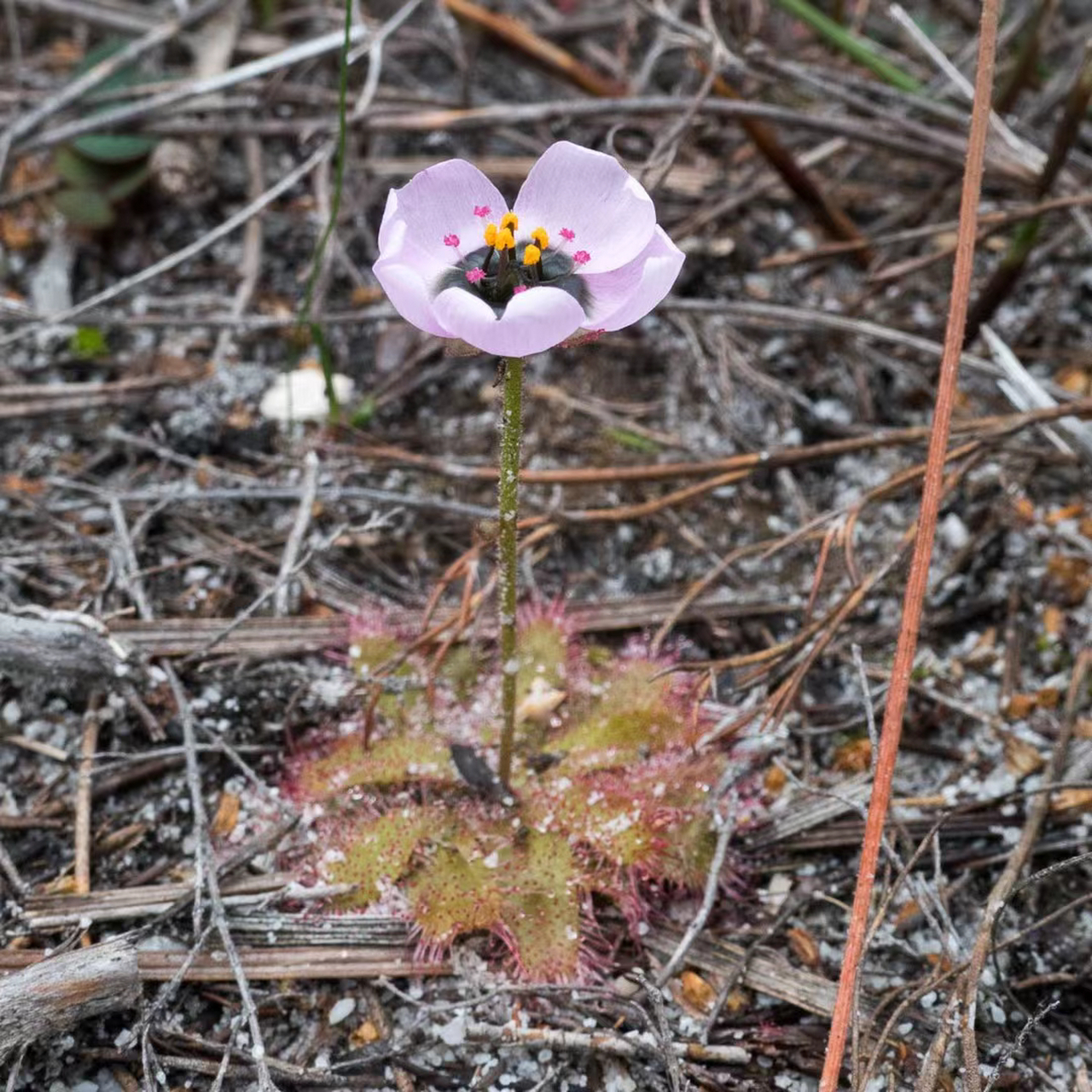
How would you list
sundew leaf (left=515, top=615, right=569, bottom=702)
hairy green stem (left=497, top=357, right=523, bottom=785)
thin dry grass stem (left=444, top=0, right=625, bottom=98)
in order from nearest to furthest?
hairy green stem (left=497, top=357, right=523, bottom=785), sundew leaf (left=515, top=615, right=569, bottom=702), thin dry grass stem (left=444, top=0, right=625, bottom=98)

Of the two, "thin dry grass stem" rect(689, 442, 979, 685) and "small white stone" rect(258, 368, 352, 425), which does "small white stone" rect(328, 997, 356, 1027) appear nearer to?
"thin dry grass stem" rect(689, 442, 979, 685)

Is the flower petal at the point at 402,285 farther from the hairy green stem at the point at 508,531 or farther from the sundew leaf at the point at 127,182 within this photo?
the sundew leaf at the point at 127,182

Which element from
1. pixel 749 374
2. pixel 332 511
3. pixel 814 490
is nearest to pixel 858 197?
pixel 749 374

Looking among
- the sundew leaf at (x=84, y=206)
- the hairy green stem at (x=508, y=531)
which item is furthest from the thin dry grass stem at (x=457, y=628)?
the sundew leaf at (x=84, y=206)

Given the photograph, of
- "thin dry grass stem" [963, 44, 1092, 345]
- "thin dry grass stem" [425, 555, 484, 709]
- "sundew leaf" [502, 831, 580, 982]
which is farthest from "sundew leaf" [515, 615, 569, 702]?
"thin dry grass stem" [963, 44, 1092, 345]

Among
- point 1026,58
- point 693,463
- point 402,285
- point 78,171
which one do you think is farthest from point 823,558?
point 78,171

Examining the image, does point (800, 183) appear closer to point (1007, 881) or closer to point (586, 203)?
point (586, 203)

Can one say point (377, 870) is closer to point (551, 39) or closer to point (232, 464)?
point (232, 464)
